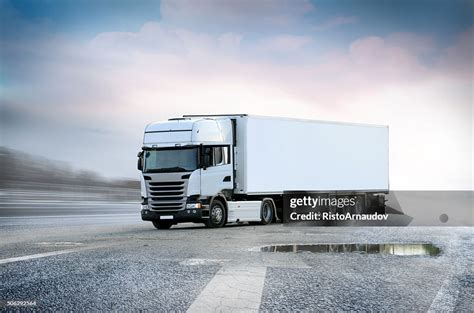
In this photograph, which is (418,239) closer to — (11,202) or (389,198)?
(389,198)

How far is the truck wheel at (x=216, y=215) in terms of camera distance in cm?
2447

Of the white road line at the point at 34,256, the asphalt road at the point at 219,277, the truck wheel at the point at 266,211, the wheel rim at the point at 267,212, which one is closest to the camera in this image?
the asphalt road at the point at 219,277

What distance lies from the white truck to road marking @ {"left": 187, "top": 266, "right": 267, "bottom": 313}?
1275 centimetres

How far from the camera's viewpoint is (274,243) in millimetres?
16844

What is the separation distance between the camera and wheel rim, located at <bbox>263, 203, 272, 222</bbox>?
2695cm

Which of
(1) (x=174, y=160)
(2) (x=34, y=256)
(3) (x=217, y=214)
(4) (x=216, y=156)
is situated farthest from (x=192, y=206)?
(2) (x=34, y=256)

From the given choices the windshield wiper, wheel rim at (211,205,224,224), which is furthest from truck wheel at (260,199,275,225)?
the windshield wiper

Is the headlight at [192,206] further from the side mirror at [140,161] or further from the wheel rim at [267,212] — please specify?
the wheel rim at [267,212]

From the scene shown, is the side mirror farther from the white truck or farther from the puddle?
the puddle

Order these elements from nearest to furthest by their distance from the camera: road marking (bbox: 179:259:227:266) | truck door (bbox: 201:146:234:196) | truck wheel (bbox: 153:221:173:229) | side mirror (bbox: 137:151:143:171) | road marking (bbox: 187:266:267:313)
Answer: road marking (bbox: 187:266:267:313) < road marking (bbox: 179:259:227:266) < truck door (bbox: 201:146:234:196) < side mirror (bbox: 137:151:143:171) < truck wheel (bbox: 153:221:173:229)

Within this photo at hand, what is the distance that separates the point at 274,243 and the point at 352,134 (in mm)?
15257

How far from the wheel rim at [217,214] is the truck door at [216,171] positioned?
0.50 m

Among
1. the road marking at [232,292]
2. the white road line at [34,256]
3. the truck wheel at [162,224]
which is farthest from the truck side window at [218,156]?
the road marking at [232,292]

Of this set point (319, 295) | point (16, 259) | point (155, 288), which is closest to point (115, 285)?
point (155, 288)
